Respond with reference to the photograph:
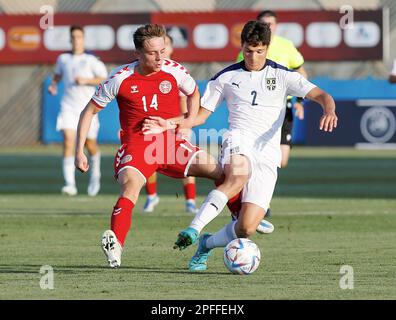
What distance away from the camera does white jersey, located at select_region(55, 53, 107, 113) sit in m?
19.1

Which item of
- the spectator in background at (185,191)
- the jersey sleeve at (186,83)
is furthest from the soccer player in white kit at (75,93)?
the jersey sleeve at (186,83)

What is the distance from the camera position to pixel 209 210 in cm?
962

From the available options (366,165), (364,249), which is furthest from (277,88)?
(366,165)

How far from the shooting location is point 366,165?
2502cm

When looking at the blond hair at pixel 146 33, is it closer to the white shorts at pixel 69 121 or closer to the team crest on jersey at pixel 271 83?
the team crest on jersey at pixel 271 83

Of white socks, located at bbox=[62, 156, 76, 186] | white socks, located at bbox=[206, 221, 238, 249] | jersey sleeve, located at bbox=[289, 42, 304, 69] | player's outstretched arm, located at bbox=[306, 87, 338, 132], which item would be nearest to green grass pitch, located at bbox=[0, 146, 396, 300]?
white socks, located at bbox=[206, 221, 238, 249]

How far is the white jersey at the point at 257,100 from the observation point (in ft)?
33.8

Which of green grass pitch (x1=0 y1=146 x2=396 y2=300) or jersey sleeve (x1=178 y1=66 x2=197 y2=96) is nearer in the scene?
green grass pitch (x1=0 y1=146 x2=396 y2=300)

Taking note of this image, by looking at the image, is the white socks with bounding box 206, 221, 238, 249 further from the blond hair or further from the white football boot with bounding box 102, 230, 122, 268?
the blond hair

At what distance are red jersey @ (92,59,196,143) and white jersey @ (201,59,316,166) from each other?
1.04 feet

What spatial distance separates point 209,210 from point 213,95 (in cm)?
121

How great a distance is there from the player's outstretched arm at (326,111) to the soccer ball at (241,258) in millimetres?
1103

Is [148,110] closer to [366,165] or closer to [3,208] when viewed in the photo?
[3,208]

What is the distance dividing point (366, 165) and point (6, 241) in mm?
13875
